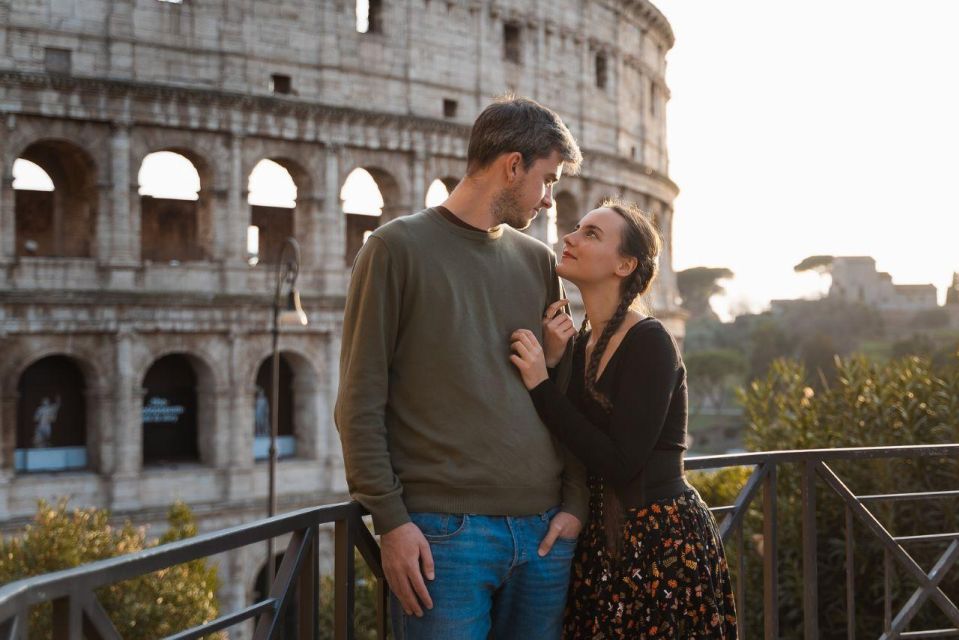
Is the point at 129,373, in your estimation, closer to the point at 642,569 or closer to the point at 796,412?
the point at 796,412

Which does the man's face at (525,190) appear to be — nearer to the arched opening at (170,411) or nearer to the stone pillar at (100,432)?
the stone pillar at (100,432)

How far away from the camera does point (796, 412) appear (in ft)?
45.0

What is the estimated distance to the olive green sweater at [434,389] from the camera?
9.34 feet

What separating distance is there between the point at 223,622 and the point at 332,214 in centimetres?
2045

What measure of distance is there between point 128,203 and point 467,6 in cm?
956

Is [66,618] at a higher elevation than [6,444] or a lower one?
higher

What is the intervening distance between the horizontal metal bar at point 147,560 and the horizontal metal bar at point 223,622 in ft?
0.60

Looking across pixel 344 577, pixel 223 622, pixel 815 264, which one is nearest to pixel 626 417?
pixel 344 577

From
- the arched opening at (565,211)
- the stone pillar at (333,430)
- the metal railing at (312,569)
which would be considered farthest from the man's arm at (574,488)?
the arched opening at (565,211)

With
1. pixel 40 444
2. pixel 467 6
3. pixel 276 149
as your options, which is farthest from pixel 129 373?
pixel 467 6

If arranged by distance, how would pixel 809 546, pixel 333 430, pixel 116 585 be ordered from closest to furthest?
pixel 809 546 → pixel 116 585 → pixel 333 430

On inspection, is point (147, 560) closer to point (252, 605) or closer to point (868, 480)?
point (252, 605)

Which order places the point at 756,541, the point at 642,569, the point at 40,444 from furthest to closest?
the point at 40,444 → the point at 756,541 → the point at 642,569

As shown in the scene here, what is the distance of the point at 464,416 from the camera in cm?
293
